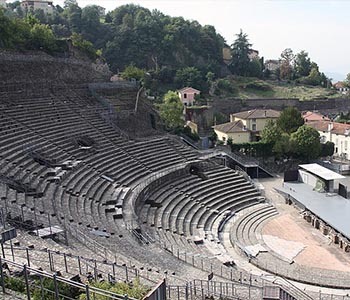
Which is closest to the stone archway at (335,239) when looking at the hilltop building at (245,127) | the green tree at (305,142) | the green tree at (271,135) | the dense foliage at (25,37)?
the green tree at (305,142)

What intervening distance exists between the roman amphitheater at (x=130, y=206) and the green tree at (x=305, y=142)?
4.00 metres

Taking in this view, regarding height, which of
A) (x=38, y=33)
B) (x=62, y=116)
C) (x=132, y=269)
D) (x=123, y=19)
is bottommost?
(x=132, y=269)

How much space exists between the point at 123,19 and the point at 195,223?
2538 inches

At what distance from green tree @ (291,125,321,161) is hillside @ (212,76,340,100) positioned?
33.1 metres

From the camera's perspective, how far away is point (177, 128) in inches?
1631

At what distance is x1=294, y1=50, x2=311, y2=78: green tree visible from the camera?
8981 cm

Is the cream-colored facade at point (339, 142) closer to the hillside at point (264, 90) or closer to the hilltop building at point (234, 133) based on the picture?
the hilltop building at point (234, 133)

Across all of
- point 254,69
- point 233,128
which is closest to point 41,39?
point 233,128

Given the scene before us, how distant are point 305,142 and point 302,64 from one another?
57.8 m

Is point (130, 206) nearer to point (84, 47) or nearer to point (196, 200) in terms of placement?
point (196, 200)

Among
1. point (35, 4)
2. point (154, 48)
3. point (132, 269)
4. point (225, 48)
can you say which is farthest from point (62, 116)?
point (35, 4)

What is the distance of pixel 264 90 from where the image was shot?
257 feet

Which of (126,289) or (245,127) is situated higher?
(126,289)

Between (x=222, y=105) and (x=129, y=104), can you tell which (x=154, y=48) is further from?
(x=129, y=104)
